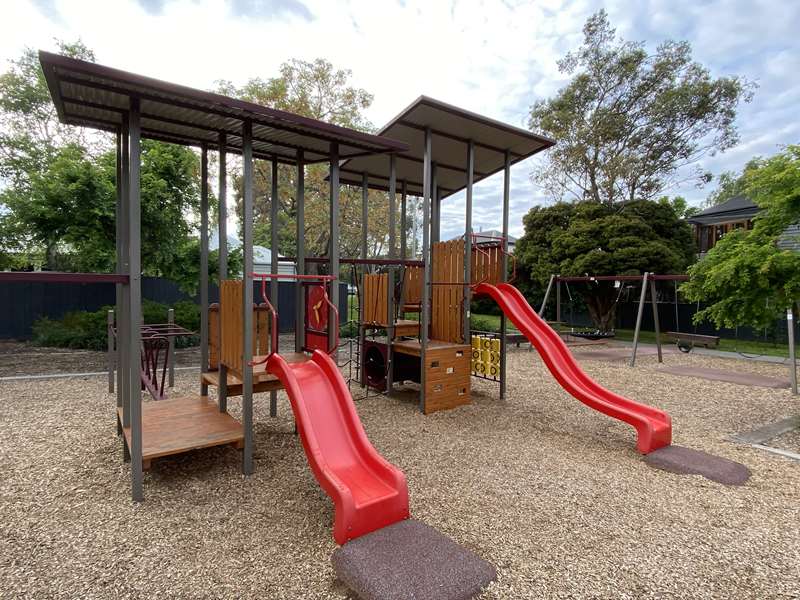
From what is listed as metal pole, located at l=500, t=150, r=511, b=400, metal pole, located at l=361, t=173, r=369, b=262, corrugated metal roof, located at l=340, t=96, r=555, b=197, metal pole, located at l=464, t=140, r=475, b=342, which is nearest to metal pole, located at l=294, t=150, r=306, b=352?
corrugated metal roof, located at l=340, t=96, r=555, b=197

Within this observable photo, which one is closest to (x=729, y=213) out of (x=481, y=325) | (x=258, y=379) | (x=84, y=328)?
(x=481, y=325)

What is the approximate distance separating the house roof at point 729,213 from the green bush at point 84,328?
21.9 m

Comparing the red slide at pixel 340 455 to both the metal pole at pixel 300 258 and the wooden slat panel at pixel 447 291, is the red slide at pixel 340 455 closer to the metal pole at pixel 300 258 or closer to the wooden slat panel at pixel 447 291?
the metal pole at pixel 300 258

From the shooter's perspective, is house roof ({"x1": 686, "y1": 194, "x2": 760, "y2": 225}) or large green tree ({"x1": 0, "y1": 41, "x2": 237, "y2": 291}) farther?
house roof ({"x1": 686, "y1": 194, "x2": 760, "y2": 225})

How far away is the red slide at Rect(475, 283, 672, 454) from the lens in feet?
16.1

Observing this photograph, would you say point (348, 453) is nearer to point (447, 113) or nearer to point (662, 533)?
point (662, 533)

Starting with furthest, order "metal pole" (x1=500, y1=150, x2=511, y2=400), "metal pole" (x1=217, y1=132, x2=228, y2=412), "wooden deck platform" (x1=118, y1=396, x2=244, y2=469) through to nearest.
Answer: "metal pole" (x1=500, y1=150, x2=511, y2=400), "metal pole" (x1=217, y1=132, x2=228, y2=412), "wooden deck platform" (x1=118, y1=396, x2=244, y2=469)

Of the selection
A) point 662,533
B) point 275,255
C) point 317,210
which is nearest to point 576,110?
point 317,210

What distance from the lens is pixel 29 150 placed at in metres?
11.6

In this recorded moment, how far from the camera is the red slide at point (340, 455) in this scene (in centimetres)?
299

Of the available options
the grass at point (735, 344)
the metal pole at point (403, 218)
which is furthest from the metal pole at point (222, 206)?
the grass at point (735, 344)

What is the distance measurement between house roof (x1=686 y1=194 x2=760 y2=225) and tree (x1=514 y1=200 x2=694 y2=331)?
619 centimetres

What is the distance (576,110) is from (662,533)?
1879cm

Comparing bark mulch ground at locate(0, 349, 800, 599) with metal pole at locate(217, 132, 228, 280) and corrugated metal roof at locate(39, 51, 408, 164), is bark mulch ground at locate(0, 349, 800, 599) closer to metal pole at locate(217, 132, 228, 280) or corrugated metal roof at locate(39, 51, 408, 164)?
metal pole at locate(217, 132, 228, 280)
